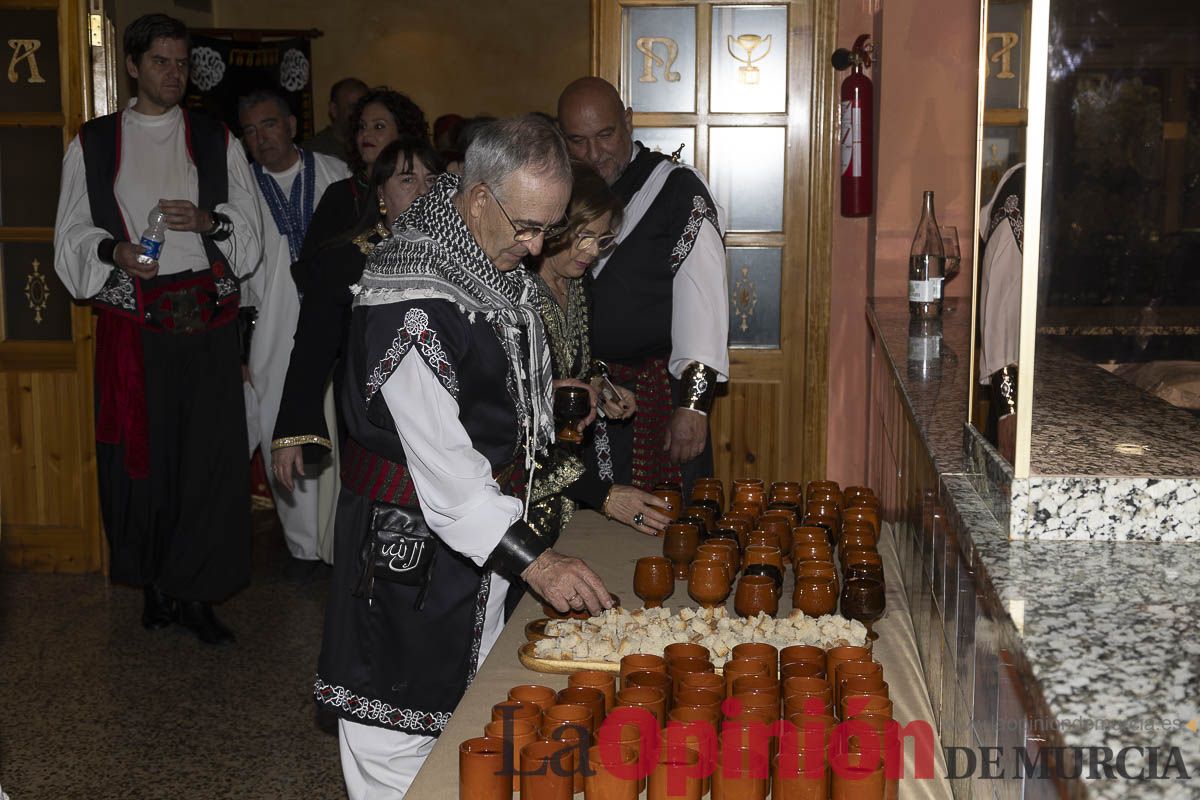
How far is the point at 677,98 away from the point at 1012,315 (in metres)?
3.37

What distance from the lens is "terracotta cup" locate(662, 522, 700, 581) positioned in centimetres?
225

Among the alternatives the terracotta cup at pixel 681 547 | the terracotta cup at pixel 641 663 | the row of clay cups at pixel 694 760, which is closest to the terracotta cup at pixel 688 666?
the terracotta cup at pixel 641 663

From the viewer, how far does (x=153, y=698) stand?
3.71m

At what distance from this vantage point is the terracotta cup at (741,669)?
5.22 feet

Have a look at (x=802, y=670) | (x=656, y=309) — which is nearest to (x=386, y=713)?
(x=802, y=670)

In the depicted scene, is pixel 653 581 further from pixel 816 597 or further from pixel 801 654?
pixel 801 654

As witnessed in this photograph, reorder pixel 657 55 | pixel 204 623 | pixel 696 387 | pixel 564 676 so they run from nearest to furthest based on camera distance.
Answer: pixel 564 676 < pixel 696 387 < pixel 204 623 < pixel 657 55

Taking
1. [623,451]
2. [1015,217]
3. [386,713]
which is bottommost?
[386,713]

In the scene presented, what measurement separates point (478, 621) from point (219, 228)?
2142mm

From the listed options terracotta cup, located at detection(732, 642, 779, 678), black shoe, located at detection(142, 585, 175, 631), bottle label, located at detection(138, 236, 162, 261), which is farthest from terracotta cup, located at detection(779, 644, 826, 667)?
black shoe, located at detection(142, 585, 175, 631)

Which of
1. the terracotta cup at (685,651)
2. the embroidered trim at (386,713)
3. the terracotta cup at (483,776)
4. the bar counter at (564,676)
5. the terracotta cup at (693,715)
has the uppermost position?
the terracotta cup at (693,715)

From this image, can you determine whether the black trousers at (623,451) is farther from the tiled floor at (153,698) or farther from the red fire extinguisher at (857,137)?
the red fire extinguisher at (857,137)

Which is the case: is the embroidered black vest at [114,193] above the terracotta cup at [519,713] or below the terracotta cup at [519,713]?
above

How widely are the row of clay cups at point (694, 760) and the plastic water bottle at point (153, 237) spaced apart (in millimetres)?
2775
